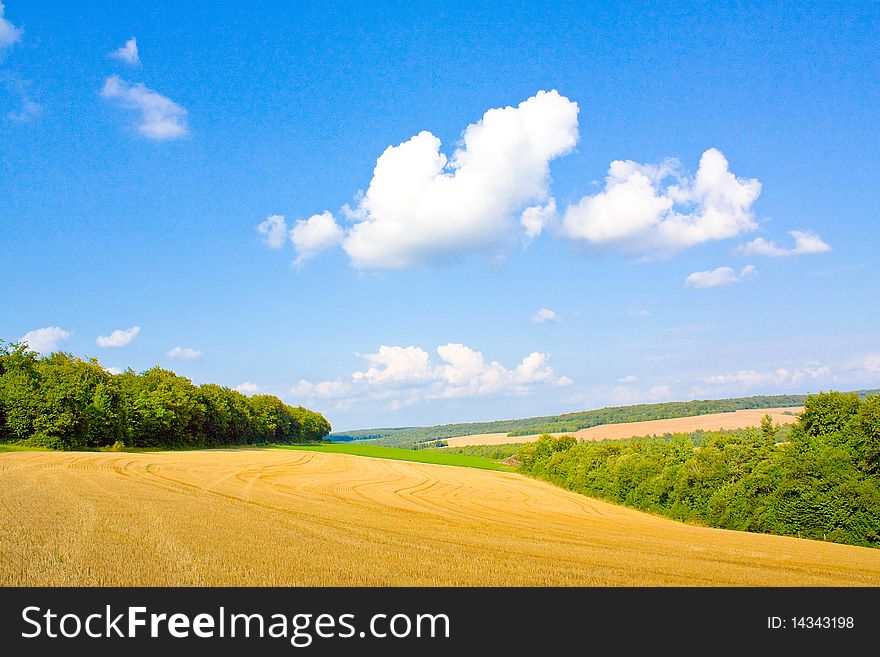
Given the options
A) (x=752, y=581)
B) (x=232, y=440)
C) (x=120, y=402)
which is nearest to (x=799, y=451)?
(x=752, y=581)

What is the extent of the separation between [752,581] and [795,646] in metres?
5.60

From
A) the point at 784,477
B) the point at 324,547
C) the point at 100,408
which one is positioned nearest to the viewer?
the point at 324,547

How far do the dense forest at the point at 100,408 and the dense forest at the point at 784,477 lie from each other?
65315mm

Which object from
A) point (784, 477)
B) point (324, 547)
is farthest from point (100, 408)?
point (784, 477)

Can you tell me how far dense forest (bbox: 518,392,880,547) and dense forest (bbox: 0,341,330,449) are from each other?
214 feet

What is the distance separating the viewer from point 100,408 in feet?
254

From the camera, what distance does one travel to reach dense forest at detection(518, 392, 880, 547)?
106 feet

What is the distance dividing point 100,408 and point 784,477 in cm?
7680

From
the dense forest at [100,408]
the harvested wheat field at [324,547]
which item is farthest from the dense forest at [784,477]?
the dense forest at [100,408]

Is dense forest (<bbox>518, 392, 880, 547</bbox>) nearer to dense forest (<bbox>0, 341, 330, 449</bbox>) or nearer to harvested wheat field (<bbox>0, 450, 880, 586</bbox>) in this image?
harvested wheat field (<bbox>0, 450, 880, 586</bbox>)

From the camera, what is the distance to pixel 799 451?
3684 cm

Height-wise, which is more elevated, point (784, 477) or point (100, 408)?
point (100, 408)

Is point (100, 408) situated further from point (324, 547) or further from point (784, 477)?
point (784, 477)

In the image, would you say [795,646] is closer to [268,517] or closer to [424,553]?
[424,553]
